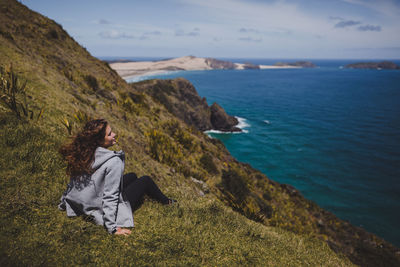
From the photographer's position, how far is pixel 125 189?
14.0ft

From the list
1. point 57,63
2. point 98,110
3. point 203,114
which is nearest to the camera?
point 98,110

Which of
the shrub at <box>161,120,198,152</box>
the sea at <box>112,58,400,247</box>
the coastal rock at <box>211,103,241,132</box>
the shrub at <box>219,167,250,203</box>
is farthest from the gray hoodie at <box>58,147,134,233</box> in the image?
the coastal rock at <box>211,103,241,132</box>

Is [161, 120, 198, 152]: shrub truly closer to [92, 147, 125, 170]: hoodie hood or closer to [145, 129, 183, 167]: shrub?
[145, 129, 183, 167]: shrub

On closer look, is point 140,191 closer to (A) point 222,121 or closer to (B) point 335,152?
(B) point 335,152

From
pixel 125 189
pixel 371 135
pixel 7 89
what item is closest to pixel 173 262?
pixel 125 189

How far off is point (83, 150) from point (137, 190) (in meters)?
1.53

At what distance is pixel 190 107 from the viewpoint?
47.0 metres

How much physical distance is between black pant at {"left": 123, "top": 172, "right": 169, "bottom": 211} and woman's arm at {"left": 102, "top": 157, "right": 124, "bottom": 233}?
688 millimetres

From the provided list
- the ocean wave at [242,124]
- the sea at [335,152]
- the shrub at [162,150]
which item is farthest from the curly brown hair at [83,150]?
→ the ocean wave at [242,124]

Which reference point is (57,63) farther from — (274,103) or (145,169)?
(274,103)

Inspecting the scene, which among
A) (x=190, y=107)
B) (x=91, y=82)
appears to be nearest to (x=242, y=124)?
(x=190, y=107)

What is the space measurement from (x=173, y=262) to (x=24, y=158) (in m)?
4.04

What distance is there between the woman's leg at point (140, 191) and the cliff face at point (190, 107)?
122 feet

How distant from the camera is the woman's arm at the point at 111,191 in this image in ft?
11.1
